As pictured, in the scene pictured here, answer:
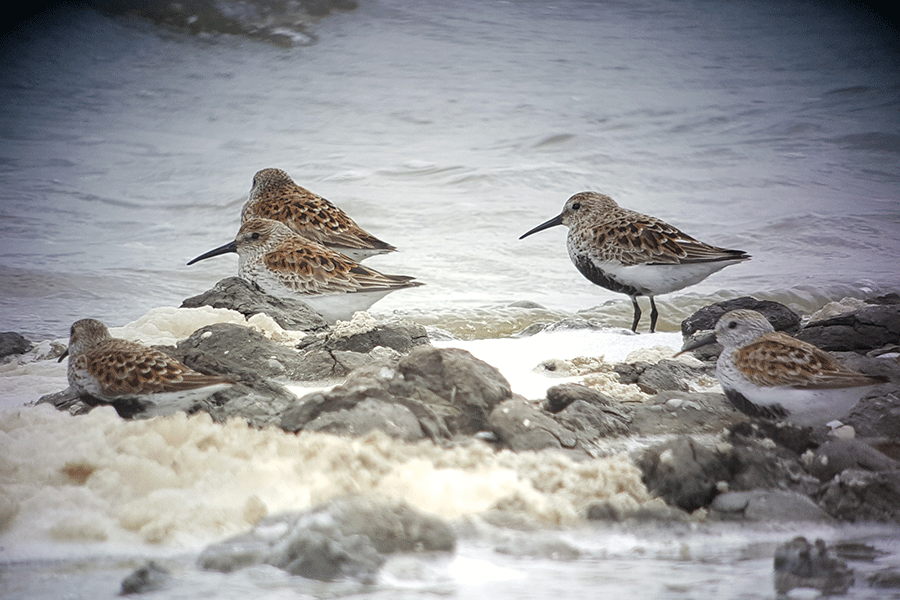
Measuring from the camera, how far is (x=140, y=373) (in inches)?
102

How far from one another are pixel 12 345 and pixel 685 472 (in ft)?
12.6

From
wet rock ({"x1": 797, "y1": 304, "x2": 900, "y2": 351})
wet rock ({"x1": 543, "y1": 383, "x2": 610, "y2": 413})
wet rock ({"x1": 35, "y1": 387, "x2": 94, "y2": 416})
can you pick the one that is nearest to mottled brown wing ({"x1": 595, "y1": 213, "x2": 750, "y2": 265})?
wet rock ({"x1": 797, "y1": 304, "x2": 900, "y2": 351})

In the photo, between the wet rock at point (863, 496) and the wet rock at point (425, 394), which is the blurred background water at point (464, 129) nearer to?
the wet rock at point (425, 394)

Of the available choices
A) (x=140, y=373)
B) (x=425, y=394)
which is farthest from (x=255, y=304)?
(x=425, y=394)

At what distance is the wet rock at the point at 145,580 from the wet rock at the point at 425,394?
76 centimetres

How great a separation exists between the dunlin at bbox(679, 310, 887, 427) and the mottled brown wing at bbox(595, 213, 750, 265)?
143cm

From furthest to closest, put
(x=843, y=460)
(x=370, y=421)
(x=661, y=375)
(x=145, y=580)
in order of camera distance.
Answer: (x=661, y=375) < (x=370, y=421) < (x=843, y=460) < (x=145, y=580)

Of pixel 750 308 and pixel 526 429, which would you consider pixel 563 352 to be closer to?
pixel 750 308

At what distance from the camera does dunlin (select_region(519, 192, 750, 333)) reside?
408 cm

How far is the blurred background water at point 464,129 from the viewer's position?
7359 mm

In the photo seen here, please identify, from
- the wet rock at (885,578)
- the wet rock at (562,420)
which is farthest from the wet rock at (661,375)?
Answer: the wet rock at (885,578)

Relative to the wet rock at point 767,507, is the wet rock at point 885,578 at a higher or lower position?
lower

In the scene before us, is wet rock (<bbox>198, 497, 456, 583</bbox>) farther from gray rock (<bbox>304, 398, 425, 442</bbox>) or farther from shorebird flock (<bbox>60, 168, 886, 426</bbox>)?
shorebird flock (<bbox>60, 168, 886, 426</bbox>)

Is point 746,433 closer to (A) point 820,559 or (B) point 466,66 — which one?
(A) point 820,559
